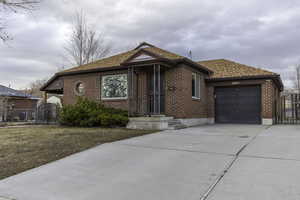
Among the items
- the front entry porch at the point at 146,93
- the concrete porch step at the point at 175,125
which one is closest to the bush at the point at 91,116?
the front entry porch at the point at 146,93

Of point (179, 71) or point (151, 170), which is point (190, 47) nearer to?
point (179, 71)

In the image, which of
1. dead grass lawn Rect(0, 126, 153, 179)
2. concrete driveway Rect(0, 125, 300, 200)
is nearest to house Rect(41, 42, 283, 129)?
dead grass lawn Rect(0, 126, 153, 179)

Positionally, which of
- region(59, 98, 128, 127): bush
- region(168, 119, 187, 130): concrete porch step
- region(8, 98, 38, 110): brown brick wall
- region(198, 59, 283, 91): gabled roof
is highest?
region(198, 59, 283, 91): gabled roof

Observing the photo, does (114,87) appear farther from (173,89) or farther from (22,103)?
(22,103)

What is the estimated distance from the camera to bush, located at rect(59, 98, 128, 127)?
1104cm

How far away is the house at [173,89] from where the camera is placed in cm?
1123

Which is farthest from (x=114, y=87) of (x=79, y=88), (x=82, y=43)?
(x=82, y=43)

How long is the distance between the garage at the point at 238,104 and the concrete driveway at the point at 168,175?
7.58 m

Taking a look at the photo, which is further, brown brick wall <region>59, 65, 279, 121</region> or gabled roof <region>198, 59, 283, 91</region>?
gabled roof <region>198, 59, 283, 91</region>

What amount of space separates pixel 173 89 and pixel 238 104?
4.94 meters

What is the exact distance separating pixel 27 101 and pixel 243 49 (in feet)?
81.8

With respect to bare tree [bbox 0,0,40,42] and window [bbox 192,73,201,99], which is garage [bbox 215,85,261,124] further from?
bare tree [bbox 0,0,40,42]

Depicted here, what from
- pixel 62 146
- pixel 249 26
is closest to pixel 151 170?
pixel 62 146

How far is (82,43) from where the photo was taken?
87.8 feet
